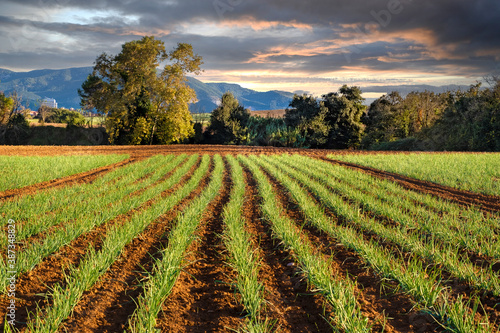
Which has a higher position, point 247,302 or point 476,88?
point 476,88

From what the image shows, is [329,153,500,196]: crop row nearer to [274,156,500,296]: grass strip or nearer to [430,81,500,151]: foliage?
[274,156,500,296]: grass strip

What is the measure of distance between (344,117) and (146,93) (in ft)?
77.5

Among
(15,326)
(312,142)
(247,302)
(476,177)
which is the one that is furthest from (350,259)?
(312,142)

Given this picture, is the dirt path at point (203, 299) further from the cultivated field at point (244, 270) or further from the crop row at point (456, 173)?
the crop row at point (456, 173)

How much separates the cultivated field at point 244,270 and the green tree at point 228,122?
31.5 metres

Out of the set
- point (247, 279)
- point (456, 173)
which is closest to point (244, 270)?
point (247, 279)

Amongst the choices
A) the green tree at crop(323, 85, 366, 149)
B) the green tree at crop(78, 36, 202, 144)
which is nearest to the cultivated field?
the green tree at crop(78, 36, 202, 144)

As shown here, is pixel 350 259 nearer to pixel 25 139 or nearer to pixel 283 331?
pixel 283 331

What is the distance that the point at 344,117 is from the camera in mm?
38344

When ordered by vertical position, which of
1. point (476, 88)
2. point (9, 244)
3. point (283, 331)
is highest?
point (476, 88)

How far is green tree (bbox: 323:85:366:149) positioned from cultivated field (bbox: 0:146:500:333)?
102 ft

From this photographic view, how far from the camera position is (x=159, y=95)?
3164 cm

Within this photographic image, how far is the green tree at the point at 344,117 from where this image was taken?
1502 inches

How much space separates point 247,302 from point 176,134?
30.9m
